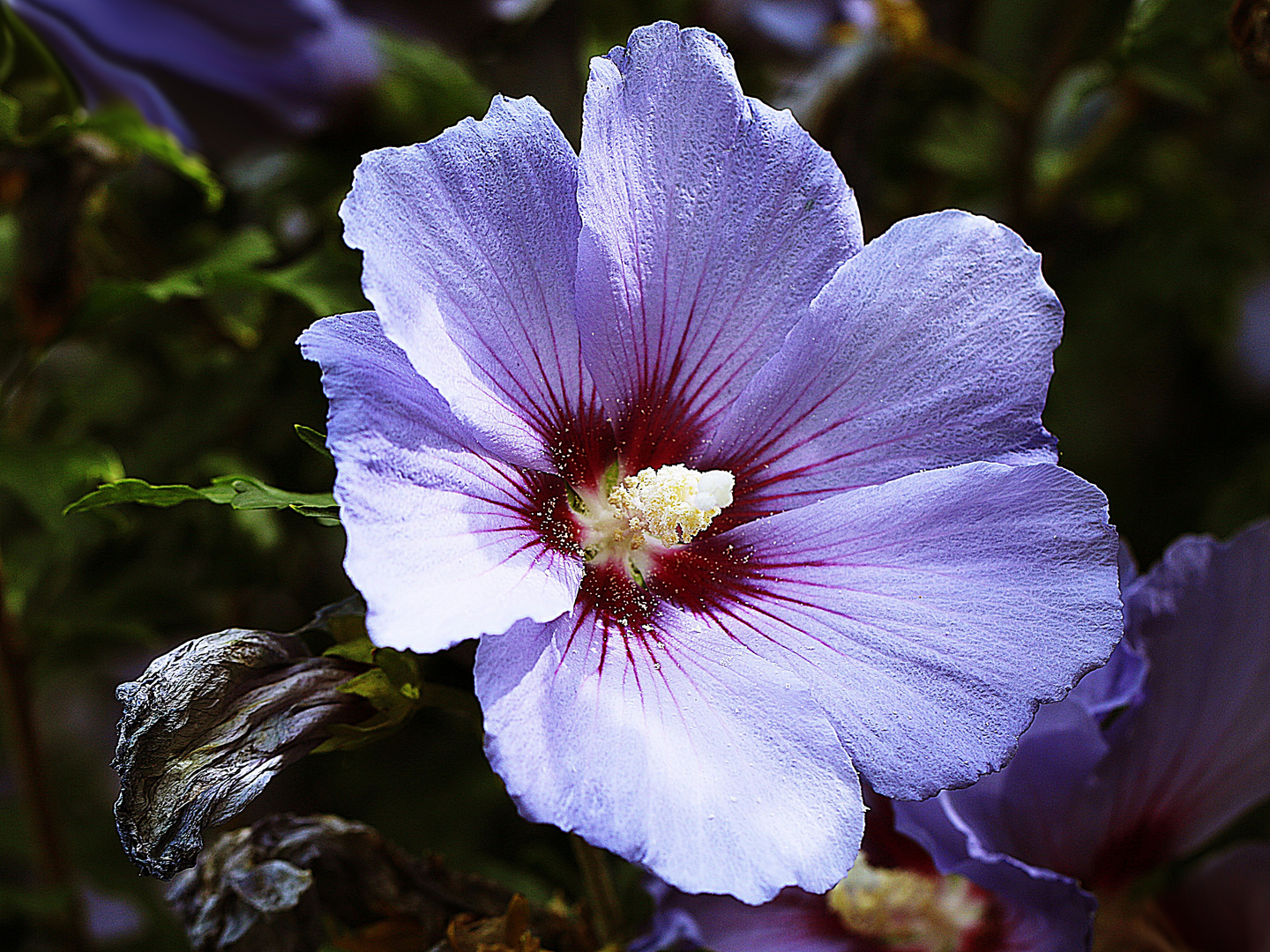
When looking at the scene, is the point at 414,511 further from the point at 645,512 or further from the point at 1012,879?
the point at 1012,879

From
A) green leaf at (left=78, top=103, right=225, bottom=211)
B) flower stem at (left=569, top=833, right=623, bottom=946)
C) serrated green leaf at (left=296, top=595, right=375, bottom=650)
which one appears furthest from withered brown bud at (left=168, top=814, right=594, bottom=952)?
green leaf at (left=78, top=103, right=225, bottom=211)

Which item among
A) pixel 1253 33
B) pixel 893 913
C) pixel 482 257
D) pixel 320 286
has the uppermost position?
pixel 1253 33

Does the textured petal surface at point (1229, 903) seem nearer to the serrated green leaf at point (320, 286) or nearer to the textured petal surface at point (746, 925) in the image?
the textured petal surface at point (746, 925)

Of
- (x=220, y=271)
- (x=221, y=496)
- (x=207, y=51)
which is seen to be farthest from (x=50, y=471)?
(x=207, y=51)

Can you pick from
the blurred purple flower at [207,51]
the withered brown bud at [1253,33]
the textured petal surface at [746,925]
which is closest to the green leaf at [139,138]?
the blurred purple flower at [207,51]

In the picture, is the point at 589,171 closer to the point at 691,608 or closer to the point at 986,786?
the point at 691,608

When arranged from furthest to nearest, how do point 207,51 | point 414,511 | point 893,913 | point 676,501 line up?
point 207,51 → point 893,913 → point 676,501 → point 414,511

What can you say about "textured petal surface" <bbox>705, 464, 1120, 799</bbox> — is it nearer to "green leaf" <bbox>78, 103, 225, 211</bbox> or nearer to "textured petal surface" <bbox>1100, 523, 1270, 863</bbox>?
"textured petal surface" <bbox>1100, 523, 1270, 863</bbox>
